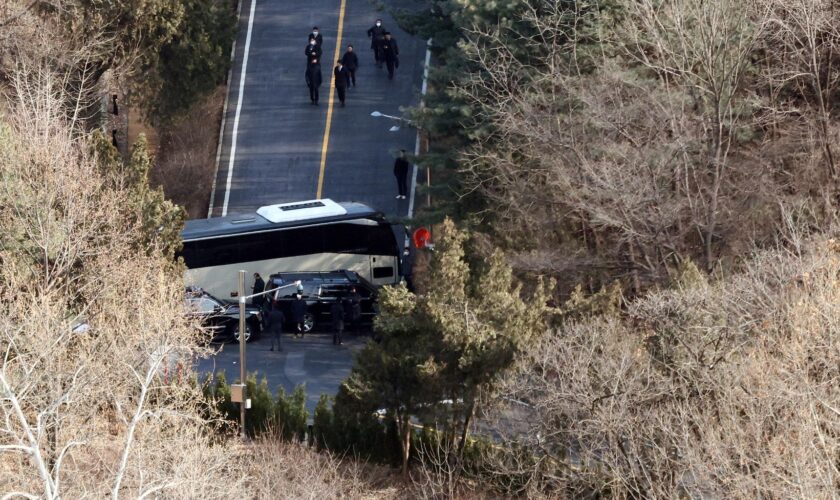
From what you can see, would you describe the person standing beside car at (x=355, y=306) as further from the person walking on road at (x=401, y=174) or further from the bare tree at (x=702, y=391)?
the bare tree at (x=702, y=391)

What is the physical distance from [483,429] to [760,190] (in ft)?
29.2

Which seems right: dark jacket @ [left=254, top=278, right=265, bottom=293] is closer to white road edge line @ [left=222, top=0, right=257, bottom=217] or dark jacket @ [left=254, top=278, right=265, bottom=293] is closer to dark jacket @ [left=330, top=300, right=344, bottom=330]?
dark jacket @ [left=330, top=300, right=344, bottom=330]

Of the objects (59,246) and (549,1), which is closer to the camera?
(59,246)

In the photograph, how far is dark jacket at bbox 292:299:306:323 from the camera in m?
37.7

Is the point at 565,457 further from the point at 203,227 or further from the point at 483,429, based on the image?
the point at 203,227

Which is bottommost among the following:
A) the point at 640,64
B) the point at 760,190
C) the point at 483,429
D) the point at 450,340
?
the point at 483,429

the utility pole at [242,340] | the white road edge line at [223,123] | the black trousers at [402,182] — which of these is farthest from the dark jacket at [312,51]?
the utility pole at [242,340]

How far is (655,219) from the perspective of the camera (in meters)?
32.8

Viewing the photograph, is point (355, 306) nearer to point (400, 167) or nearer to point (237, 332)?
point (237, 332)

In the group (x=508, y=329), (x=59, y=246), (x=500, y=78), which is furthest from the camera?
(x=500, y=78)

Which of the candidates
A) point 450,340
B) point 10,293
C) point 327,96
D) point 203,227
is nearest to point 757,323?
point 450,340

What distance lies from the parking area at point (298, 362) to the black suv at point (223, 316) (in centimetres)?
28

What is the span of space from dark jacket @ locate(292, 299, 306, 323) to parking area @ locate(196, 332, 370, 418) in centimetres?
70

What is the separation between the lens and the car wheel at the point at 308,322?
38691 millimetres
